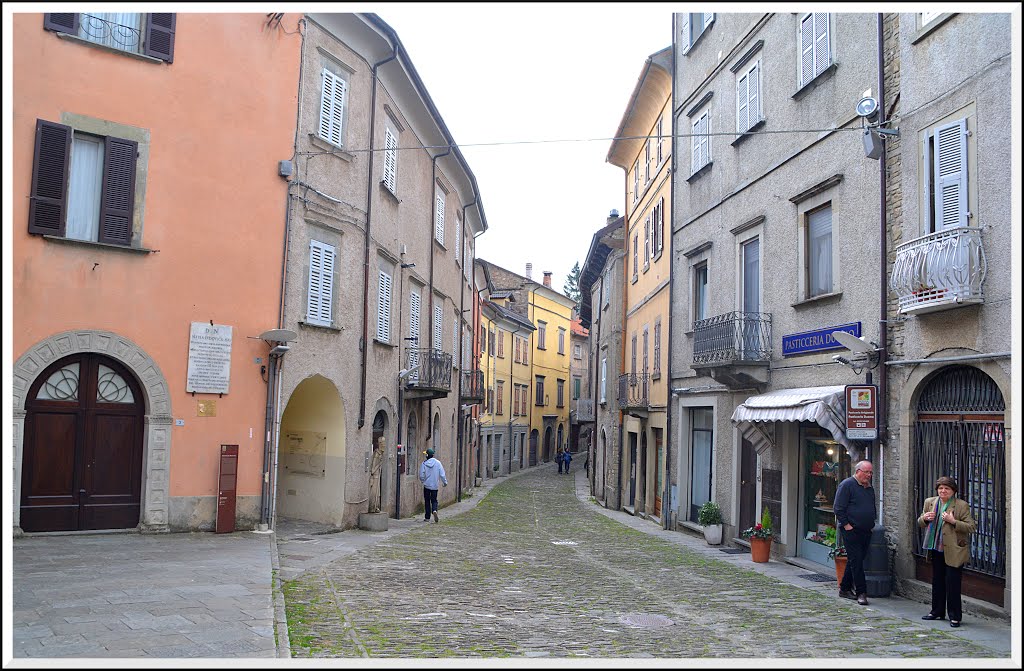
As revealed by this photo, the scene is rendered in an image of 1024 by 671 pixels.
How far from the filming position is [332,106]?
16500 millimetres

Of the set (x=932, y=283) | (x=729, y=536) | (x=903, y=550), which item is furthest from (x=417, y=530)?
(x=932, y=283)

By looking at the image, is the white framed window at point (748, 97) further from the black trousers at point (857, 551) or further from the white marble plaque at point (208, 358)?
the white marble plaque at point (208, 358)

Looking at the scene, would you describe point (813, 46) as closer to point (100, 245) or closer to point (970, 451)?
point (970, 451)

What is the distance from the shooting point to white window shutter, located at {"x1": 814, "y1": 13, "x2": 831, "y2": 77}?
13.6m

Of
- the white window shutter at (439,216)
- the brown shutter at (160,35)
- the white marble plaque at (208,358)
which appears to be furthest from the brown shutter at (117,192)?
the white window shutter at (439,216)

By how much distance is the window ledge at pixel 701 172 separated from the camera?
60.5ft

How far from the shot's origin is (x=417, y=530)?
59.2 feet

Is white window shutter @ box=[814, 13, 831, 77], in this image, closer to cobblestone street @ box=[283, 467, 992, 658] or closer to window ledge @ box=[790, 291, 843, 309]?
window ledge @ box=[790, 291, 843, 309]

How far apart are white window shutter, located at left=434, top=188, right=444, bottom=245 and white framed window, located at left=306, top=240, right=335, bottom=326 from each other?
7836 millimetres

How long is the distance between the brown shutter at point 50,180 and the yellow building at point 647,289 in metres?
12.0

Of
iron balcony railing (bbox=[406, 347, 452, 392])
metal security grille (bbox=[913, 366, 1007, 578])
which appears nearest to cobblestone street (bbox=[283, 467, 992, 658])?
metal security grille (bbox=[913, 366, 1007, 578])

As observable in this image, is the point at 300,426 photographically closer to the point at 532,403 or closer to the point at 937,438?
the point at 937,438

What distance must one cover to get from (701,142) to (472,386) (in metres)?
13.4

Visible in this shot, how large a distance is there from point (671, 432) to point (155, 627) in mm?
14416
